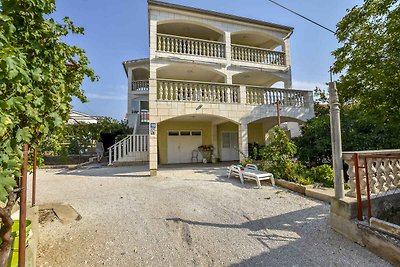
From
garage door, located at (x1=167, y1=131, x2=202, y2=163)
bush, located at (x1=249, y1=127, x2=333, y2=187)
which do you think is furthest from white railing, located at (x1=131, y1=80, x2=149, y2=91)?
bush, located at (x1=249, y1=127, x2=333, y2=187)

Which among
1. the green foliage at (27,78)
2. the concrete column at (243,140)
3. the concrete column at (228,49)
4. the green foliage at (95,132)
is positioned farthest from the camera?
the green foliage at (95,132)

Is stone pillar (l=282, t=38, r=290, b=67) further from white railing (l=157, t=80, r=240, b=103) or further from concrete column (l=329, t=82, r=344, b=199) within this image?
concrete column (l=329, t=82, r=344, b=199)

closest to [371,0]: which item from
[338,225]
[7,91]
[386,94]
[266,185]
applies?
[386,94]

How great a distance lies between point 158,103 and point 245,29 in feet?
23.6

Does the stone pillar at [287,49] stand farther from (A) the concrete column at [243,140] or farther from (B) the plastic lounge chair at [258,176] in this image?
(B) the plastic lounge chair at [258,176]

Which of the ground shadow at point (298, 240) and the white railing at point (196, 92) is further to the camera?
the white railing at point (196, 92)

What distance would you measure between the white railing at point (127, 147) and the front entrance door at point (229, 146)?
202 inches

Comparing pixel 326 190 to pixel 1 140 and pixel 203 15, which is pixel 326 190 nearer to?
pixel 1 140

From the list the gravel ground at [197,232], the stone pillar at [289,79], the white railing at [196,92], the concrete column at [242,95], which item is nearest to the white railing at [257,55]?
the stone pillar at [289,79]

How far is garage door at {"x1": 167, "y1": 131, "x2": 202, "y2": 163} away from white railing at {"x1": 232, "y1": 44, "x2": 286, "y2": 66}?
5329 millimetres

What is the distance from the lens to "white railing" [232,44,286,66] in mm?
12094

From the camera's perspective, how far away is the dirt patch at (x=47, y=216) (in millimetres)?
4129

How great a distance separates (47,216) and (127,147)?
883 centimetres

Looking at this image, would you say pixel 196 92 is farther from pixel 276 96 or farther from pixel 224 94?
pixel 276 96
